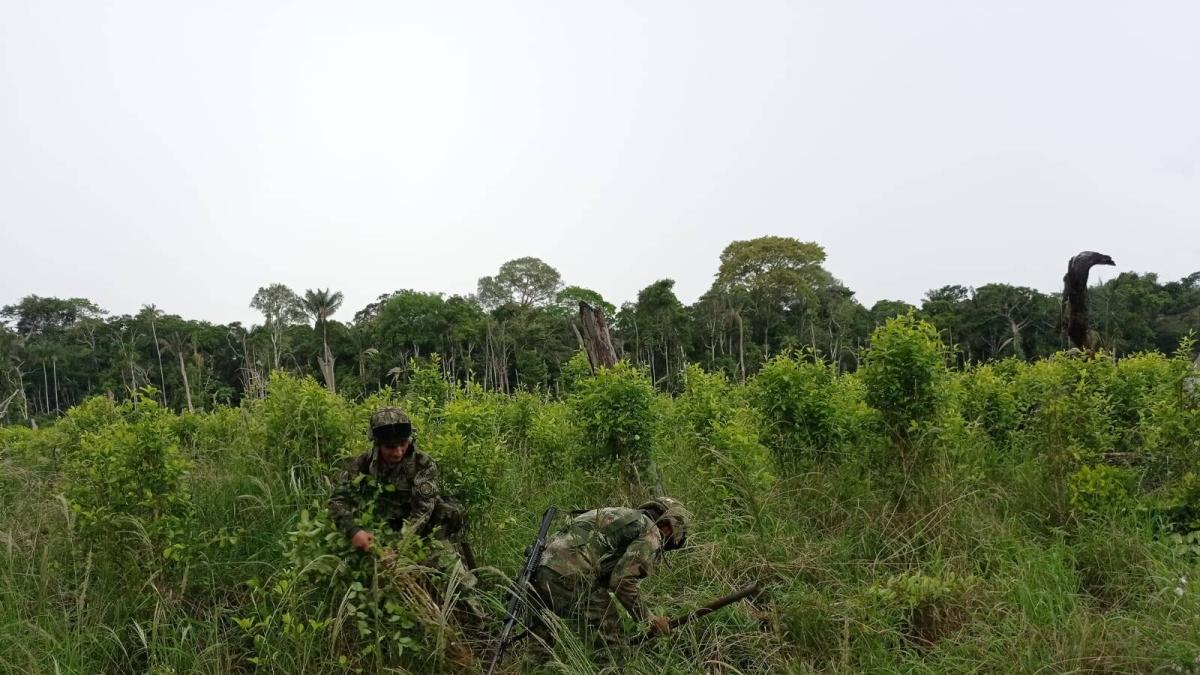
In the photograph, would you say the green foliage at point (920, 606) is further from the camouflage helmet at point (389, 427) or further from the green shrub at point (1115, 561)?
the camouflage helmet at point (389, 427)

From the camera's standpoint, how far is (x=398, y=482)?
423 centimetres

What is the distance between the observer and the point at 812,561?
477 centimetres

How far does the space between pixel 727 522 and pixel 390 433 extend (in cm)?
288

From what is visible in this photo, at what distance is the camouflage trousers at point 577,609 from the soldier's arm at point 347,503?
1.18m

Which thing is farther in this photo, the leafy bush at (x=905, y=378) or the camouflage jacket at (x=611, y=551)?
the leafy bush at (x=905, y=378)

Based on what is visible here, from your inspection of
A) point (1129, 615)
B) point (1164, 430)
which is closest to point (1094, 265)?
point (1164, 430)

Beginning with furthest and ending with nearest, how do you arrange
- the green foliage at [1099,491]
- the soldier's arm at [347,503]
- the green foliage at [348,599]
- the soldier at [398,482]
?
the green foliage at [1099,491] < the soldier at [398,482] < the soldier's arm at [347,503] < the green foliage at [348,599]

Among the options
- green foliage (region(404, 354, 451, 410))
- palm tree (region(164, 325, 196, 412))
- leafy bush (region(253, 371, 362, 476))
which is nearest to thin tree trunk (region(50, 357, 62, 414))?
palm tree (region(164, 325, 196, 412))

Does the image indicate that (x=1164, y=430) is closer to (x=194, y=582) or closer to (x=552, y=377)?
(x=194, y=582)

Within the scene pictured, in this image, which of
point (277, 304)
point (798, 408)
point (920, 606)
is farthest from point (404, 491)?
point (277, 304)

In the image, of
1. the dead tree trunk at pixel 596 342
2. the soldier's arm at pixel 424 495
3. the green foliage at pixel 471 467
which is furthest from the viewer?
the dead tree trunk at pixel 596 342

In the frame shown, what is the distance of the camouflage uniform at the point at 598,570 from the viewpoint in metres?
3.95

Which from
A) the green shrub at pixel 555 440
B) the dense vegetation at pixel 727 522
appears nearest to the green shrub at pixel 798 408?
the dense vegetation at pixel 727 522

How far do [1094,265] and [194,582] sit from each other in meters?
10.4
